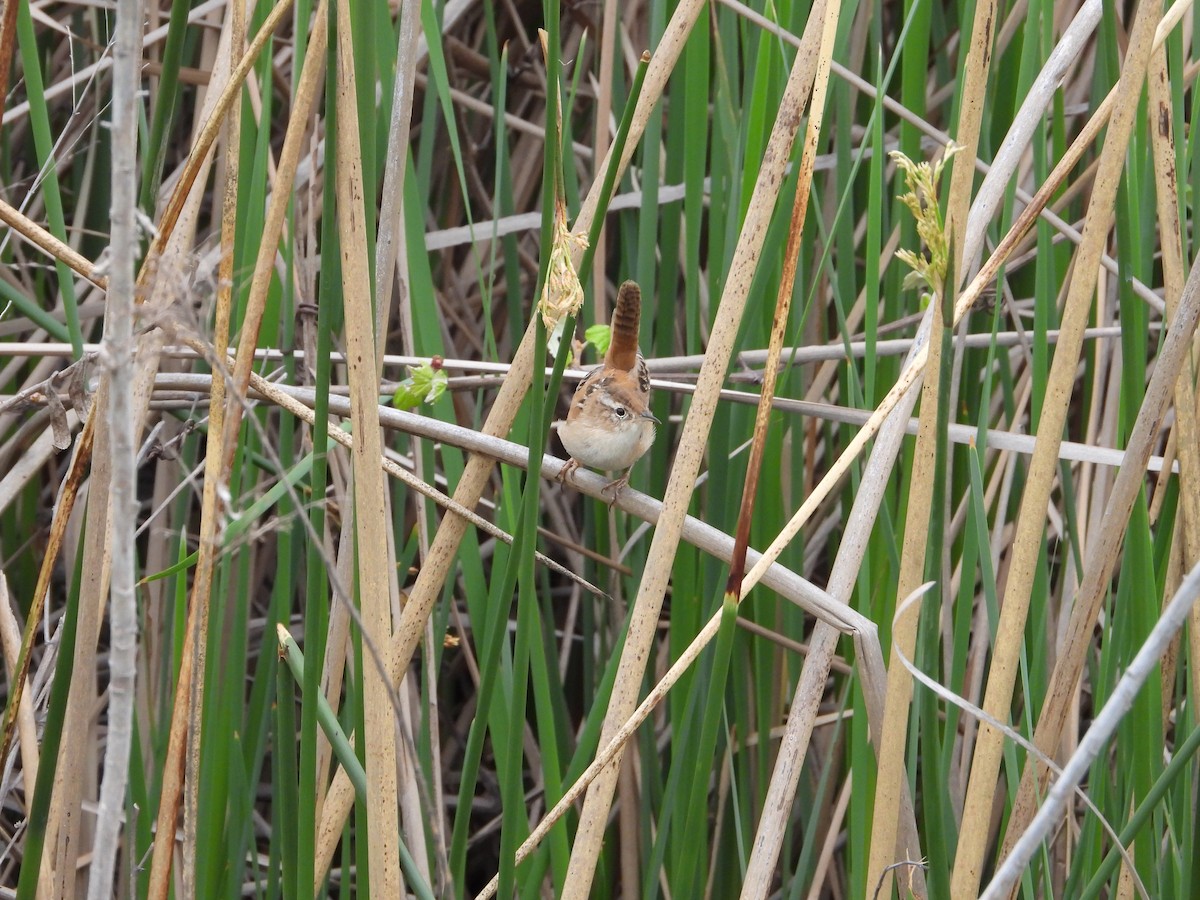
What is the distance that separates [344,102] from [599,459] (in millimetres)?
1118

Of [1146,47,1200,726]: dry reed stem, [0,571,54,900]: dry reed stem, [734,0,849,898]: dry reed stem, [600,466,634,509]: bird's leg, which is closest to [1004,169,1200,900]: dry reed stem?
[1146,47,1200,726]: dry reed stem

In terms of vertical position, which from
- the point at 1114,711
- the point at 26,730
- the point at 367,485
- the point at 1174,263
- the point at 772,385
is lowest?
the point at 26,730

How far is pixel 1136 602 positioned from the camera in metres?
1.40

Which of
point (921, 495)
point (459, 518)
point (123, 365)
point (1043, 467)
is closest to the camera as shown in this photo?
point (123, 365)

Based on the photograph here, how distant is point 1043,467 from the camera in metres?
1.32

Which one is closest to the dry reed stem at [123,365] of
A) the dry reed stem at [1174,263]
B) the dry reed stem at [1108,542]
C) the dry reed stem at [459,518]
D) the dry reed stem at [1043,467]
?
the dry reed stem at [459,518]

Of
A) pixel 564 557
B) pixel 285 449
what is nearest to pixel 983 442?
pixel 285 449

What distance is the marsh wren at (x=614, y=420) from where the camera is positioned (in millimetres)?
2109

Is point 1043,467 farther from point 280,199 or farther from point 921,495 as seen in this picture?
point 280,199

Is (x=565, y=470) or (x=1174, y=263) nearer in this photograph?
(x=1174, y=263)

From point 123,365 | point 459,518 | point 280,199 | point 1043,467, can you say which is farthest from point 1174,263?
point 123,365

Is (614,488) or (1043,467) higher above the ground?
(1043,467)

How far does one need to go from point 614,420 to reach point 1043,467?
1.03m

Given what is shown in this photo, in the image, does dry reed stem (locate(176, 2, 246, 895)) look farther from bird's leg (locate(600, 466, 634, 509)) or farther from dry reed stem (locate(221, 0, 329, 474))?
bird's leg (locate(600, 466, 634, 509))
